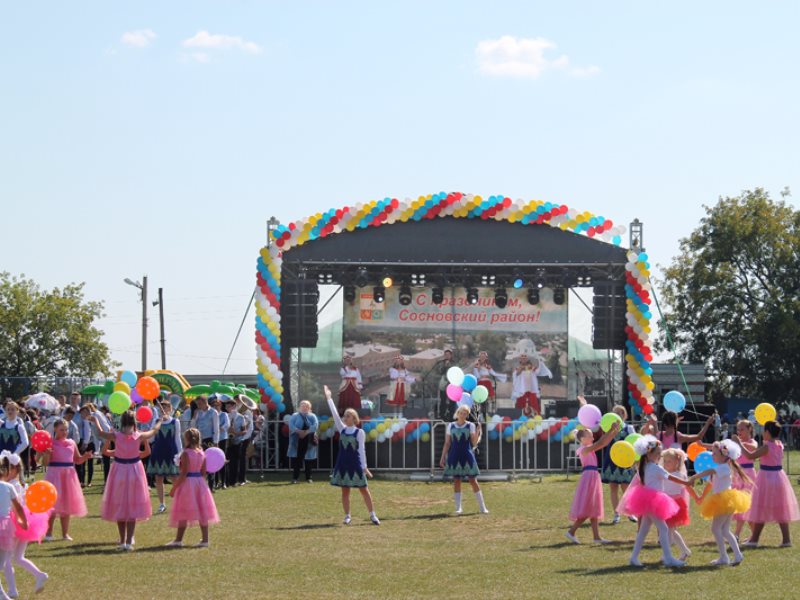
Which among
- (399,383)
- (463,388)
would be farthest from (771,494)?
(399,383)

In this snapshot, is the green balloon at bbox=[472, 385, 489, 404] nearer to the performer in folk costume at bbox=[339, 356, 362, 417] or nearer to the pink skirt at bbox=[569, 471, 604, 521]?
the pink skirt at bbox=[569, 471, 604, 521]

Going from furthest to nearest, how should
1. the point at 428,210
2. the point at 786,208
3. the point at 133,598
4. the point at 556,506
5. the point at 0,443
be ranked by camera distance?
the point at 786,208 → the point at 428,210 → the point at 556,506 → the point at 0,443 → the point at 133,598

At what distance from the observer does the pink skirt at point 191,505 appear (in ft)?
43.6

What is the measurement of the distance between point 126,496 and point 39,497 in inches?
Result: 103

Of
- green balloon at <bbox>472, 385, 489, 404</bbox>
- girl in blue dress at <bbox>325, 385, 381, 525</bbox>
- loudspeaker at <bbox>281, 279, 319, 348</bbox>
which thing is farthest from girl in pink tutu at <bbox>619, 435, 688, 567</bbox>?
loudspeaker at <bbox>281, 279, 319, 348</bbox>

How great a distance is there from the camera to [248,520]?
54.4 ft

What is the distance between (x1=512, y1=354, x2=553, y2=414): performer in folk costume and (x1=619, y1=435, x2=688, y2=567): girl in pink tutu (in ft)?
47.9

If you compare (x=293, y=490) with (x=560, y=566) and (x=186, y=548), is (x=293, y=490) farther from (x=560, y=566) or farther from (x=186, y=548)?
(x=560, y=566)

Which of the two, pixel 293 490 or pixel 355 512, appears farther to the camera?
pixel 293 490

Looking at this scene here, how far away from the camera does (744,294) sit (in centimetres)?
4691

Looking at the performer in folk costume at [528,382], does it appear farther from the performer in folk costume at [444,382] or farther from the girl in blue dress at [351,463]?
the girl in blue dress at [351,463]

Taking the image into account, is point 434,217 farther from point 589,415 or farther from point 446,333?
point 589,415

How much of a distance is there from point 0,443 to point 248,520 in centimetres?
350

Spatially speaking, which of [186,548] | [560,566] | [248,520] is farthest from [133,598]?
[248,520]
